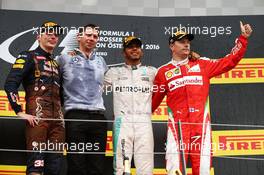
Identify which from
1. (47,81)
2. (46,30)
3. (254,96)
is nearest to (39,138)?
(47,81)

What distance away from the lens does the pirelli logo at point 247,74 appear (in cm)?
310

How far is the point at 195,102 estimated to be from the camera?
2.42 metres

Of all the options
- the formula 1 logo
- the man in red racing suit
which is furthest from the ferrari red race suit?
the formula 1 logo

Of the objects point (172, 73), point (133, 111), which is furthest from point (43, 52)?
point (172, 73)

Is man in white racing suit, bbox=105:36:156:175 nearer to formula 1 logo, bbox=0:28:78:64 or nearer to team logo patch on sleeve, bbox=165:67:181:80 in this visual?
team logo patch on sleeve, bbox=165:67:181:80

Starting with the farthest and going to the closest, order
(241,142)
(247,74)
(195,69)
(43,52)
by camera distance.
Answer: (247,74)
(241,142)
(195,69)
(43,52)

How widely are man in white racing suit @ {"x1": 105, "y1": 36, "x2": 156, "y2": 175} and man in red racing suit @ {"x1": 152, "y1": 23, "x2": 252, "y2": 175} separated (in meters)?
0.10

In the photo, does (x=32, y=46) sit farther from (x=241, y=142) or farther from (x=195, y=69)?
(x=241, y=142)

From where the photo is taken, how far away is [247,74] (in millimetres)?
3104

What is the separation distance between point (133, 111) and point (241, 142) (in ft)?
2.90

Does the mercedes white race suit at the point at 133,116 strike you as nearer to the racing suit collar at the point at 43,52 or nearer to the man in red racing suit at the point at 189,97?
the man in red racing suit at the point at 189,97

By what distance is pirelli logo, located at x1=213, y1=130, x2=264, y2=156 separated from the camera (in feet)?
9.68

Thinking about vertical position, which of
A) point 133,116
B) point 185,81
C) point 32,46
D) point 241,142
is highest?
point 32,46

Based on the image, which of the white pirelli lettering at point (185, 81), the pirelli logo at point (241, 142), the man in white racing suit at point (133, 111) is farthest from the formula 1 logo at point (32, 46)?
the pirelli logo at point (241, 142)
